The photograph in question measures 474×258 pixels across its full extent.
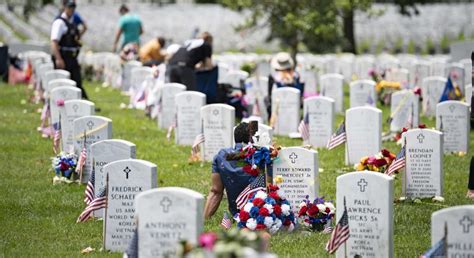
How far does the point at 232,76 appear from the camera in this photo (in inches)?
1062

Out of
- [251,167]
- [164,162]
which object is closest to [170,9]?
[164,162]

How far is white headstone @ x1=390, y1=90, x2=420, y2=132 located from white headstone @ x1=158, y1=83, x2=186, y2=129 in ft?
11.7

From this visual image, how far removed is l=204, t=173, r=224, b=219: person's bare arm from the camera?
1381 centimetres

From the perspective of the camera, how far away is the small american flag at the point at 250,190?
1347 cm

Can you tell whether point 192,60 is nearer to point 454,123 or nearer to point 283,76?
point 283,76

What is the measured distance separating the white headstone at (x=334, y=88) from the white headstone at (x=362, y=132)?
7.96 meters

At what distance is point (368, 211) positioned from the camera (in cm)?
1191

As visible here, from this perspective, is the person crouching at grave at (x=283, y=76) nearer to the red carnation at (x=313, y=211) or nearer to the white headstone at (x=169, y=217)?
the red carnation at (x=313, y=211)

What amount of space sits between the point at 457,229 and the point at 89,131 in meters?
6.73

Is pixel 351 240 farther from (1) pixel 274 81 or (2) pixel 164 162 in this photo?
(1) pixel 274 81

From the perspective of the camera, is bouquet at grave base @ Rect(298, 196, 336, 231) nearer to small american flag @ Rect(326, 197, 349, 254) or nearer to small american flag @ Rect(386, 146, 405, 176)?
small american flag @ Rect(326, 197, 349, 254)

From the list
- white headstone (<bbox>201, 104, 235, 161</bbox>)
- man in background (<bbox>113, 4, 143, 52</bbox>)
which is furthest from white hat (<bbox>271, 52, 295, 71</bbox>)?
man in background (<bbox>113, 4, 143, 52</bbox>)

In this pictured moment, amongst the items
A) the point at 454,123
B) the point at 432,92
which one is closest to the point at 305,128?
the point at 454,123

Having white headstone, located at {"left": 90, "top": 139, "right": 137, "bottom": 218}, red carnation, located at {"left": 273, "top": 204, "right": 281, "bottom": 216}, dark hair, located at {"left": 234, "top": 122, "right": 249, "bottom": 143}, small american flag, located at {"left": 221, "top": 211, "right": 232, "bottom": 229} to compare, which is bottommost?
small american flag, located at {"left": 221, "top": 211, "right": 232, "bottom": 229}
